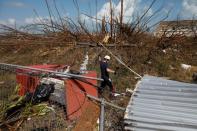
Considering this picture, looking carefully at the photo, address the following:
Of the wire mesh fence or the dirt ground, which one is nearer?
the dirt ground

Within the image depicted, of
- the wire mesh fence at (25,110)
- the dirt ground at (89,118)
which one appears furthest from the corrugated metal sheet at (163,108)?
the wire mesh fence at (25,110)

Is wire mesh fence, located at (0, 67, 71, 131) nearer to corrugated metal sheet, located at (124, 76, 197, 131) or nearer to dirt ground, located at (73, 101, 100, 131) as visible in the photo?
dirt ground, located at (73, 101, 100, 131)

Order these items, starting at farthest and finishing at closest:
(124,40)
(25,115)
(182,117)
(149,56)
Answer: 1. (149,56)
2. (124,40)
3. (25,115)
4. (182,117)

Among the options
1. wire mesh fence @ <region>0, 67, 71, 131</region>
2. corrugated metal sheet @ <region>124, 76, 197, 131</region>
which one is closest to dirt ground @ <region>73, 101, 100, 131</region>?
corrugated metal sheet @ <region>124, 76, 197, 131</region>

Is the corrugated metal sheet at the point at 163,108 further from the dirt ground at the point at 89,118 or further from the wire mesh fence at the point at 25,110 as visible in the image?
the wire mesh fence at the point at 25,110

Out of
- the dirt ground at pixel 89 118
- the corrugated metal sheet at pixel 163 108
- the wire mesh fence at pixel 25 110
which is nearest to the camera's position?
the corrugated metal sheet at pixel 163 108

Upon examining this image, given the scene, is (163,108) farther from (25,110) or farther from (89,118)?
(25,110)

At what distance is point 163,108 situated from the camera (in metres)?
3.50

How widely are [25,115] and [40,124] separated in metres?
0.79

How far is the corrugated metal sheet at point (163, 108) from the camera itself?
3244mm

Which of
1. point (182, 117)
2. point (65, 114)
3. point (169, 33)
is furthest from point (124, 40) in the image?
point (182, 117)

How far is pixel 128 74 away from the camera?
391 inches

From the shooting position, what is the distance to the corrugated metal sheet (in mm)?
3244

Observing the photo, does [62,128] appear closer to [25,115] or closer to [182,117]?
[25,115]
